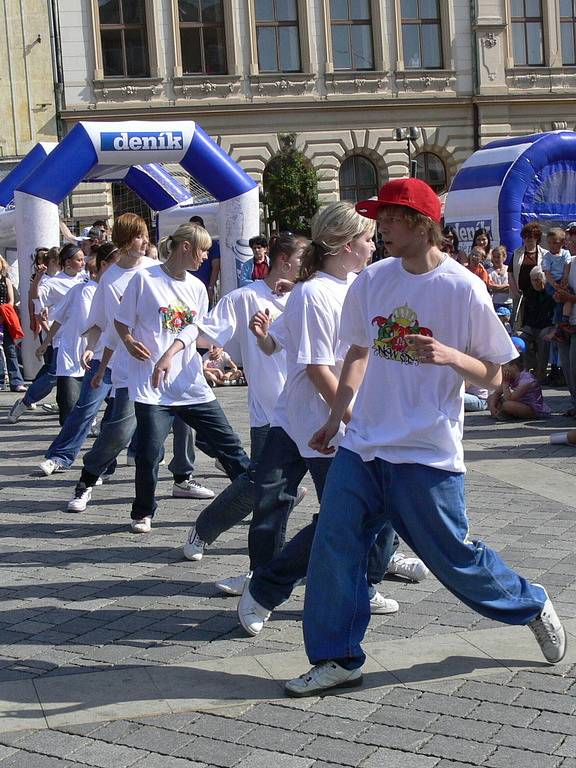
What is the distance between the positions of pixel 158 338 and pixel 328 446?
8.13ft

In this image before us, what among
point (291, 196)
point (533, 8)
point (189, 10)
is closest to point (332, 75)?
point (189, 10)

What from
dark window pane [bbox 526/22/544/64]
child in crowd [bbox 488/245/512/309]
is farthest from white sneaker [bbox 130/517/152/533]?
dark window pane [bbox 526/22/544/64]

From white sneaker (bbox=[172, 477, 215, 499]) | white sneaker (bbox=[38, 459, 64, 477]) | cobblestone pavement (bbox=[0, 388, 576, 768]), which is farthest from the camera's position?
white sneaker (bbox=[38, 459, 64, 477])

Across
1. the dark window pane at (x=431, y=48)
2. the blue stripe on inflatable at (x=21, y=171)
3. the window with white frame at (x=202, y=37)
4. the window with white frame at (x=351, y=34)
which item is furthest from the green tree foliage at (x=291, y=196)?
the blue stripe on inflatable at (x=21, y=171)

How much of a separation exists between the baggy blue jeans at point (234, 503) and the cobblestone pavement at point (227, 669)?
210 mm

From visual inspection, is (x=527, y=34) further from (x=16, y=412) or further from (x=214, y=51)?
(x=16, y=412)

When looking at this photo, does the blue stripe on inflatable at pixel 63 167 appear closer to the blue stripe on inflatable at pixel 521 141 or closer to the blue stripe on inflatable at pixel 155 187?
the blue stripe on inflatable at pixel 155 187

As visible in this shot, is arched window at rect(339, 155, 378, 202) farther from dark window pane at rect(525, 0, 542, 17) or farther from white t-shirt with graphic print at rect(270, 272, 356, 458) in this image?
white t-shirt with graphic print at rect(270, 272, 356, 458)

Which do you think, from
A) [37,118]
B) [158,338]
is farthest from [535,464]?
[37,118]

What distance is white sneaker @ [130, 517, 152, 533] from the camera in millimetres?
6977

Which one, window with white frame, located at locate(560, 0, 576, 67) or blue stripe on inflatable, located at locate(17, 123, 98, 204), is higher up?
window with white frame, located at locate(560, 0, 576, 67)

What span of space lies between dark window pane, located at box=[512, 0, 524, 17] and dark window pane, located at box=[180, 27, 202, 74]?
9917mm

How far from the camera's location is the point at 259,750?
3.78 metres

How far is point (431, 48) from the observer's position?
37531 mm
